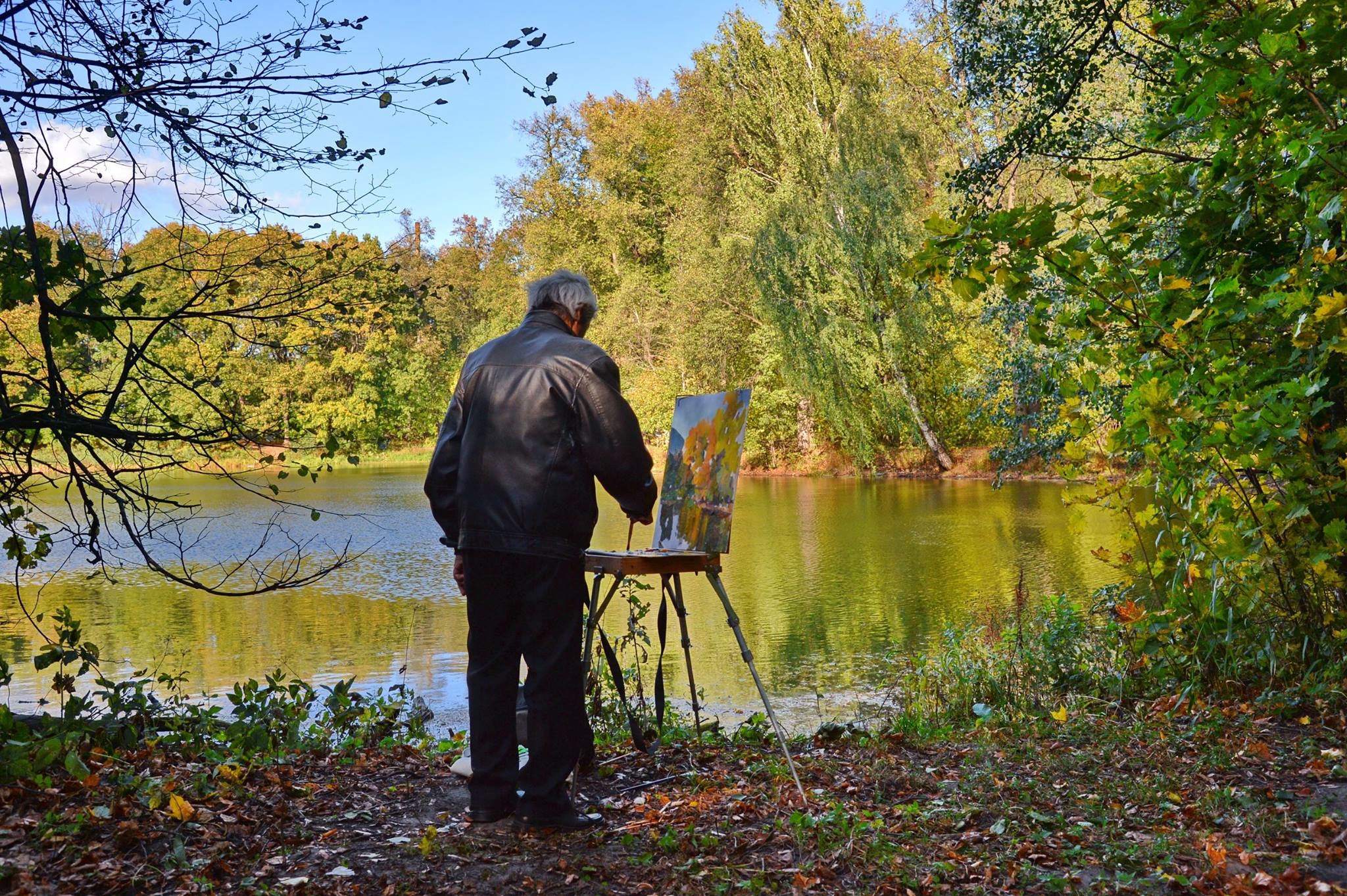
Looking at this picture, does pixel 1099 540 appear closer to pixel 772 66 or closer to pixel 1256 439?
pixel 1256 439

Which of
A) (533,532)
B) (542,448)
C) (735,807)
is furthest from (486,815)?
(542,448)

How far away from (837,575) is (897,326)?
11098 millimetres

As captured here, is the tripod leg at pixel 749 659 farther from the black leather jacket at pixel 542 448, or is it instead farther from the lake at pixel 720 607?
the lake at pixel 720 607

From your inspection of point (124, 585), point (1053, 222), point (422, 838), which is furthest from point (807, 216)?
point (422, 838)

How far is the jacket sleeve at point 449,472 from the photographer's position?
10.5 feet

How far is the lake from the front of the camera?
306 inches

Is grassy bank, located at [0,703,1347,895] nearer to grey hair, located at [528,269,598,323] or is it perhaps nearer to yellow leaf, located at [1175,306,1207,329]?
yellow leaf, located at [1175,306,1207,329]

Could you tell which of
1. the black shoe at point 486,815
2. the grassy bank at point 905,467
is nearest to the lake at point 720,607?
the black shoe at point 486,815

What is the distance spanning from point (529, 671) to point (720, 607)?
25.5ft

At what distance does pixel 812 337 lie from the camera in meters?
22.5

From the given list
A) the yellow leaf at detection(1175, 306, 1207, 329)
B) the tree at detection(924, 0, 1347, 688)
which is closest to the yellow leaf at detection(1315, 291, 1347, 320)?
the tree at detection(924, 0, 1347, 688)

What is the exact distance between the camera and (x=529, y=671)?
10.1 ft

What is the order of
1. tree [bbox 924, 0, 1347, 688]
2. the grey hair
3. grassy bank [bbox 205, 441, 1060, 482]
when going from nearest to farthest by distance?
1. the grey hair
2. tree [bbox 924, 0, 1347, 688]
3. grassy bank [bbox 205, 441, 1060, 482]

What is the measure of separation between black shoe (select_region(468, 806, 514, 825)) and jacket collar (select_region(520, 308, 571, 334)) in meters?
1.43
